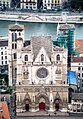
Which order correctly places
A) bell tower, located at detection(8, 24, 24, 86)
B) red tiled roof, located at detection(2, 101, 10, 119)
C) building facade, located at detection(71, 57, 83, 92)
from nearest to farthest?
red tiled roof, located at detection(2, 101, 10, 119) → bell tower, located at detection(8, 24, 24, 86) → building facade, located at detection(71, 57, 83, 92)

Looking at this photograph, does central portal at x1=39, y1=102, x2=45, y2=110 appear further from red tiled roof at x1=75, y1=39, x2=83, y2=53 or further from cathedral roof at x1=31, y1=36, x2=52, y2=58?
red tiled roof at x1=75, y1=39, x2=83, y2=53

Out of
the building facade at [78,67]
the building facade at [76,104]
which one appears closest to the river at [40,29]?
the building facade at [78,67]

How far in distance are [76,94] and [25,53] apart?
174 inches

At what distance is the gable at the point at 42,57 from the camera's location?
3831cm

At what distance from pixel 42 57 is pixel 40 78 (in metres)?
1.46

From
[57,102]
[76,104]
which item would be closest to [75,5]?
[57,102]

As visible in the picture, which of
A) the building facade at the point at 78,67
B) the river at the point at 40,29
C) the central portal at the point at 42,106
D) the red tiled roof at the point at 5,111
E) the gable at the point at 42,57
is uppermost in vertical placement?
the gable at the point at 42,57

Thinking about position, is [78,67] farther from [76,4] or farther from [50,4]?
[50,4]

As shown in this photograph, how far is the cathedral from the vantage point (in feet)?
127

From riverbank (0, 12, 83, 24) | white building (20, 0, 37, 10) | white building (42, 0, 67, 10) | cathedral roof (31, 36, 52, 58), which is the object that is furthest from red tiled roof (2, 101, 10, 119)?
white building (20, 0, 37, 10)

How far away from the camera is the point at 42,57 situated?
1519 inches

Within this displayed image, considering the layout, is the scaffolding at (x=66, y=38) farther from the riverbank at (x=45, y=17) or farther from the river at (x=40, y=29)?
the riverbank at (x=45, y=17)

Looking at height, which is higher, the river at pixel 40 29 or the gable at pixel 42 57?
the gable at pixel 42 57

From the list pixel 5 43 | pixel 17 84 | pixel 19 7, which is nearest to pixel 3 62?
pixel 5 43
